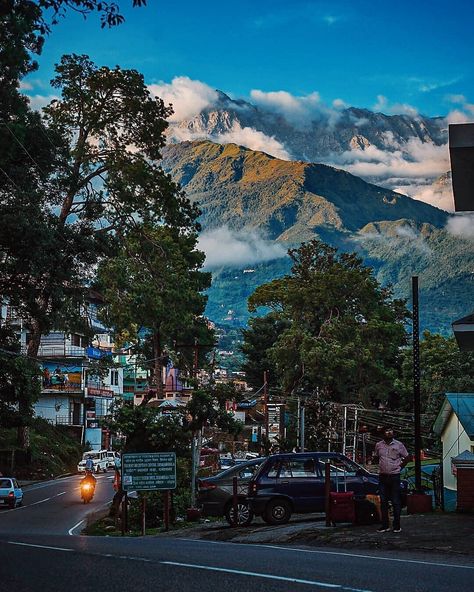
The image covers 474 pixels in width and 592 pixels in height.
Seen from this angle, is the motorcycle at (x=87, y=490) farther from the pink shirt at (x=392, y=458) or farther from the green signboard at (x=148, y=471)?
the pink shirt at (x=392, y=458)

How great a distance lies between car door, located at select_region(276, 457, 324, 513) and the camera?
75.0ft

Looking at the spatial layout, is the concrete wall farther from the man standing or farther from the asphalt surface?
the asphalt surface

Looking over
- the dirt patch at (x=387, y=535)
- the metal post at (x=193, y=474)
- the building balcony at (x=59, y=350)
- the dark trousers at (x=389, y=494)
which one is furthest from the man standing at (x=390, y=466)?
the building balcony at (x=59, y=350)

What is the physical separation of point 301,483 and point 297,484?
0.12 metres

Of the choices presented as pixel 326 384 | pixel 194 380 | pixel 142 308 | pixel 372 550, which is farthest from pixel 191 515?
pixel 326 384

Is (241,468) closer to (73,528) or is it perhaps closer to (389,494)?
(73,528)

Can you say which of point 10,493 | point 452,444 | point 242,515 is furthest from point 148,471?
point 452,444

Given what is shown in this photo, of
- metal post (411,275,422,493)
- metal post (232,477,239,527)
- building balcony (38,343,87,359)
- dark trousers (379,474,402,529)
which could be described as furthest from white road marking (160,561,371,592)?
building balcony (38,343,87,359)

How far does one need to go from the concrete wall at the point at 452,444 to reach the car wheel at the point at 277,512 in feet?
46.8

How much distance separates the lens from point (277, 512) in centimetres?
2275

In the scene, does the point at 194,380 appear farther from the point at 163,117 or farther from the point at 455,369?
the point at 455,369

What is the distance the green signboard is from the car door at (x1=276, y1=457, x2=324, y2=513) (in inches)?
155

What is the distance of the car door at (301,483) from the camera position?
2288 cm

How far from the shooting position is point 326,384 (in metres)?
65.1
